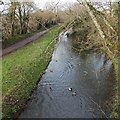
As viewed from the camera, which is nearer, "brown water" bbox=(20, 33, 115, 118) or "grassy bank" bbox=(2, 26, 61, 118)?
"brown water" bbox=(20, 33, 115, 118)

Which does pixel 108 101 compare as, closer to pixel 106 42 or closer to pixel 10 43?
pixel 106 42

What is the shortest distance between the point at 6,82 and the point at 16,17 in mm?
18334

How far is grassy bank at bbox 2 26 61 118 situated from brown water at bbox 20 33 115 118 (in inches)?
18.3

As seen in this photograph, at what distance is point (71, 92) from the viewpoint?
10508 mm

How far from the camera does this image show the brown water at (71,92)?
28.2ft

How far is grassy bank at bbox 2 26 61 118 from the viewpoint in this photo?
29.1ft

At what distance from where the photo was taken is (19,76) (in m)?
12.4

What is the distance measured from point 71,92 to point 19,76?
164 inches

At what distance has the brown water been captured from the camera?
28.2 feet

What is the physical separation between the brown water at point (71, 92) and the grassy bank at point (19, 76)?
0.47 metres

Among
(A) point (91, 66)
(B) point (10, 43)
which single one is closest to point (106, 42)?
(A) point (91, 66)

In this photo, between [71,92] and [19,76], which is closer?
[71,92]

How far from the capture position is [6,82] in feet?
37.3

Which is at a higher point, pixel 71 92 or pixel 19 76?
pixel 19 76
